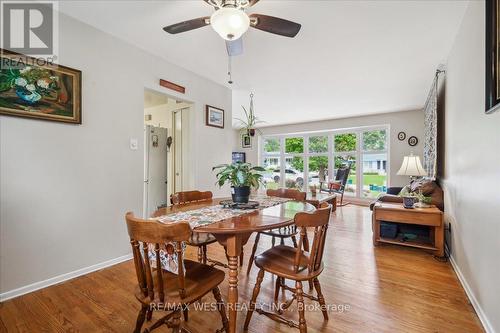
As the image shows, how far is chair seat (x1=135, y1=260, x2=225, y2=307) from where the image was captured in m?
1.12

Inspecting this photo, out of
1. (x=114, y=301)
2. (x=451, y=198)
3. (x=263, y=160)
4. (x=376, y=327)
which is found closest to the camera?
(x=376, y=327)

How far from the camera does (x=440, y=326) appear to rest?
1.50 metres

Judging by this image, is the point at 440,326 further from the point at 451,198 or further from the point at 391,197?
the point at 391,197

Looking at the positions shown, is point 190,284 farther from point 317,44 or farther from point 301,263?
point 317,44

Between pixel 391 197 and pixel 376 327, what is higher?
pixel 391 197

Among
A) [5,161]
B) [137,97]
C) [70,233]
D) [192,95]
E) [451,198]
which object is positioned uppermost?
[192,95]

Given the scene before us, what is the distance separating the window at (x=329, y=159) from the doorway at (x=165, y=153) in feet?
10.7

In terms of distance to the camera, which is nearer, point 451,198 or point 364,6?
point 364,6

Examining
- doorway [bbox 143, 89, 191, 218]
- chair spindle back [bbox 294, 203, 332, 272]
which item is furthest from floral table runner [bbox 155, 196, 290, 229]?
doorway [bbox 143, 89, 191, 218]

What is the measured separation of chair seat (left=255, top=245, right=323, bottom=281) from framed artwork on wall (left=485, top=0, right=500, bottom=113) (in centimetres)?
140

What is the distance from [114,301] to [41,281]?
2.41 ft

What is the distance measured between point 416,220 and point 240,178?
2.30 meters

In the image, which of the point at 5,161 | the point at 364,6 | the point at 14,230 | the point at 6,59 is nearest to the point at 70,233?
the point at 14,230

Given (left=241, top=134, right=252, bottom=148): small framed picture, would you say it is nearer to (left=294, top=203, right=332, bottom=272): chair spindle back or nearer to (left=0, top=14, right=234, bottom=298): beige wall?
(left=0, top=14, right=234, bottom=298): beige wall
